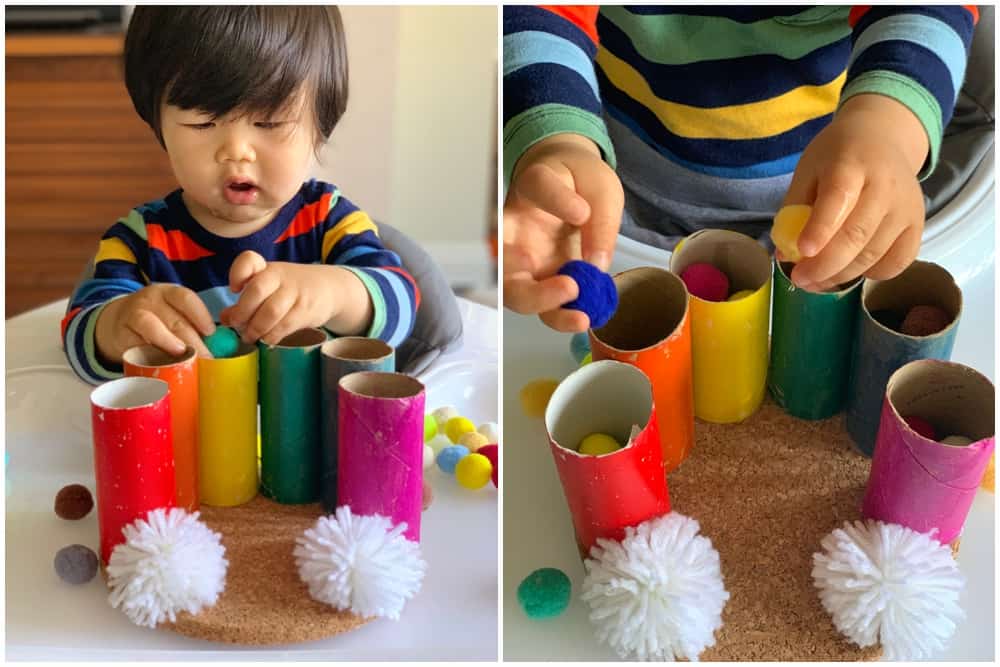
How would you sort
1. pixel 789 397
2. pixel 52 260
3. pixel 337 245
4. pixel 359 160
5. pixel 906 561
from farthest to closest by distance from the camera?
pixel 52 260 < pixel 359 160 < pixel 337 245 < pixel 789 397 < pixel 906 561

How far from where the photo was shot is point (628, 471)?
46cm

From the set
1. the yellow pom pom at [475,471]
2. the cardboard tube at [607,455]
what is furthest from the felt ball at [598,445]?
the yellow pom pom at [475,471]

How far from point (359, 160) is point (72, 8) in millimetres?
460

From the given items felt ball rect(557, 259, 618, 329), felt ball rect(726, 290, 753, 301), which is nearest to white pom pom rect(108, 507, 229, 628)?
felt ball rect(557, 259, 618, 329)

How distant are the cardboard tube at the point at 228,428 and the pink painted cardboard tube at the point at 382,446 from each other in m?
0.06

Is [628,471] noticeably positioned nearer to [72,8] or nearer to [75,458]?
[75,458]

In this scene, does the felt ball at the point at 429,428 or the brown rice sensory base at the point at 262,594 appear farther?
the felt ball at the point at 429,428

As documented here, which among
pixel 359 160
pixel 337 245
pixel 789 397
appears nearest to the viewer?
pixel 789 397

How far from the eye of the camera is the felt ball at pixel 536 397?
0.60 meters

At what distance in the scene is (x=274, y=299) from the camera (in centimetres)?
58

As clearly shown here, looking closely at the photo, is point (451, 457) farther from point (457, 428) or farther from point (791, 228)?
point (791, 228)

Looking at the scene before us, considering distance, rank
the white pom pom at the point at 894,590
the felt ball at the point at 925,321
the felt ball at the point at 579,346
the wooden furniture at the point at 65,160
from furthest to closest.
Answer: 1. the wooden furniture at the point at 65,160
2. the felt ball at the point at 579,346
3. the felt ball at the point at 925,321
4. the white pom pom at the point at 894,590

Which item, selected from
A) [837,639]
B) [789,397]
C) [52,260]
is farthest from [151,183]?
[837,639]

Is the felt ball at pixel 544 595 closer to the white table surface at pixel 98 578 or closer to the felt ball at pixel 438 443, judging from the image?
the white table surface at pixel 98 578
